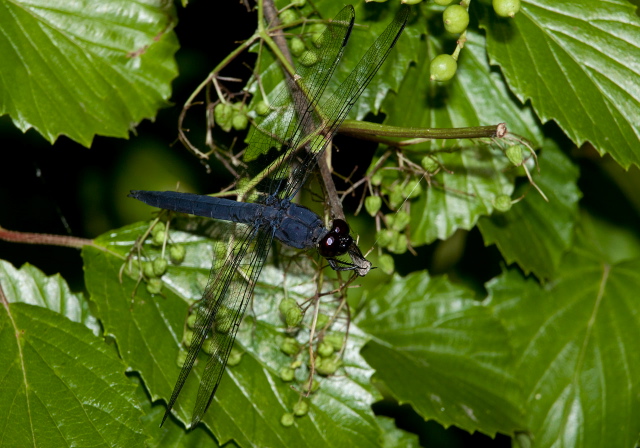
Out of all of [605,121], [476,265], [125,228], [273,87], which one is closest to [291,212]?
[273,87]

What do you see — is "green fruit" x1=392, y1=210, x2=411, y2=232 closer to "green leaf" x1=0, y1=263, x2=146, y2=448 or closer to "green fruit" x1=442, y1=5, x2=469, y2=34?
"green fruit" x1=442, y1=5, x2=469, y2=34

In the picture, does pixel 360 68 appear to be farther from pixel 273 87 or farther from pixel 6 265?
pixel 6 265

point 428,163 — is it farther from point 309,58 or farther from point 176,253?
point 176,253

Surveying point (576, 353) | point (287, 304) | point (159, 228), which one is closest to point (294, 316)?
point (287, 304)

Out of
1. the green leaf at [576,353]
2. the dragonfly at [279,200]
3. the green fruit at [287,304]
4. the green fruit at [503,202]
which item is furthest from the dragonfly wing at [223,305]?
the green leaf at [576,353]

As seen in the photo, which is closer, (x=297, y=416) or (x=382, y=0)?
(x=382, y=0)

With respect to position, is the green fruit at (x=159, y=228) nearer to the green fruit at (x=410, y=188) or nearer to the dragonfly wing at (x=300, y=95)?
the dragonfly wing at (x=300, y=95)
